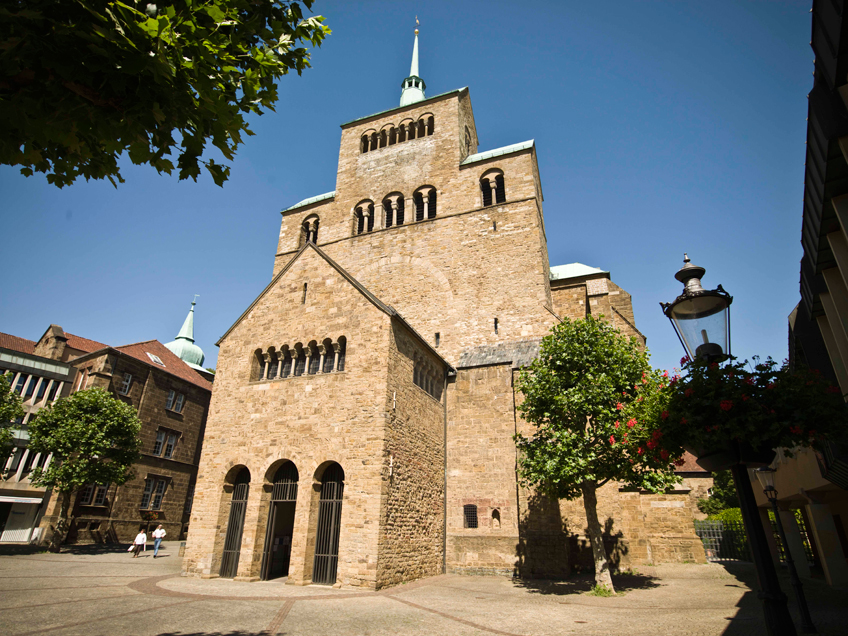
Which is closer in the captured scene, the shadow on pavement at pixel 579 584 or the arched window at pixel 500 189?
the shadow on pavement at pixel 579 584

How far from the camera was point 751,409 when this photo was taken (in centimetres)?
542

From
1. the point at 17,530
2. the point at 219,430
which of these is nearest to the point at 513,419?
the point at 219,430

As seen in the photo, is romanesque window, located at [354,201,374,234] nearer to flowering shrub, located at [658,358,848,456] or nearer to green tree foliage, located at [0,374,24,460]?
green tree foliage, located at [0,374,24,460]

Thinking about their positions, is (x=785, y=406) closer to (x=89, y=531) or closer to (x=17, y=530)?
(x=89, y=531)

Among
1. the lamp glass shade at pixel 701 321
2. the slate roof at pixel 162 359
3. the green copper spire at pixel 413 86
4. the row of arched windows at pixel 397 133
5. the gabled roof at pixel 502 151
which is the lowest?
the lamp glass shade at pixel 701 321

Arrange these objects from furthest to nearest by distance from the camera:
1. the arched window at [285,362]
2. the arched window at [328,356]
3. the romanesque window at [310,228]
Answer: the romanesque window at [310,228]
the arched window at [285,362]
the arched window at [328,356]

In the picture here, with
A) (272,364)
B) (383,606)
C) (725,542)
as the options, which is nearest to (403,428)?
(272,364)

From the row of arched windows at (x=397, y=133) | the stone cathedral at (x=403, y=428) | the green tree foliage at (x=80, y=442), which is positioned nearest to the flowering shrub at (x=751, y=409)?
the stone cathedral at (x=403, y=428)

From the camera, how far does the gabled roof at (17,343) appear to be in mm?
33188

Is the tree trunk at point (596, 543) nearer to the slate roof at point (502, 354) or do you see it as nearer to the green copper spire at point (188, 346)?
the slate roof at point (502, 354)

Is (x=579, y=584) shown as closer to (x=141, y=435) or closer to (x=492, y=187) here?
(x=492, y=187)

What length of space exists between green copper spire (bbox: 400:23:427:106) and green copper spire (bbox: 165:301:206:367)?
37821mm

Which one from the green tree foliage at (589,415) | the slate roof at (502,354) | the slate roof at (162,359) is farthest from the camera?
the slate roof at (162,359)

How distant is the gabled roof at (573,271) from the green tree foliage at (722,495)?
24084 millimetres
